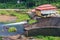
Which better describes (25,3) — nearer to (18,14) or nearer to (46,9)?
(18,14)

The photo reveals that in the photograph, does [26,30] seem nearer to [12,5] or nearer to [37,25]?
[37,25]

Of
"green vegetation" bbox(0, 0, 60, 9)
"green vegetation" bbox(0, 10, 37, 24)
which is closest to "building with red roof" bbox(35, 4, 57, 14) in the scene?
"green vegetation" bbox(0, 10, 37, 24)

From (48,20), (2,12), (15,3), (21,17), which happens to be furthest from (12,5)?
(48,20)

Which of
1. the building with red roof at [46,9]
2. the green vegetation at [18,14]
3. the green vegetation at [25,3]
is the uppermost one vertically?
the building with red roof at [46,9]

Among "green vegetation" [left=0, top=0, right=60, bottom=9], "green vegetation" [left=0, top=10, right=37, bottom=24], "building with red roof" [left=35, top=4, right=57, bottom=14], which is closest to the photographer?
"building with red roof" [left=35, top=4, right=57, bottom=14]

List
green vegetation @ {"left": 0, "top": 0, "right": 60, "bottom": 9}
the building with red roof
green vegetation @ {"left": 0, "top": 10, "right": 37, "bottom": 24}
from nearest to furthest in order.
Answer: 1. the building with red roof
2. green vegetation @ {"left": 0, "top": 10, "right": 37, "bottom": 24}
3. green vegetation @ {"left": 0, "top": 0, "right": 60, "bottom": 9}

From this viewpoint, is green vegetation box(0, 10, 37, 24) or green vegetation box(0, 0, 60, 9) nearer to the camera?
green vegetation box(0, 10, 37, 24)

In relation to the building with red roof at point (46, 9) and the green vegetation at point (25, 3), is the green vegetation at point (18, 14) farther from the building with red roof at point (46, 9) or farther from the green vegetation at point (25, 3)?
the green vegetation at point (25, 3)

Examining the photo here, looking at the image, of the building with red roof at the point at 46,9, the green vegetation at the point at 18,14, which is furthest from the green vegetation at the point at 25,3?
the building with red roof at the point at 46,9

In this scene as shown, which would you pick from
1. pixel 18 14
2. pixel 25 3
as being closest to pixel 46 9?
pixel 18 14

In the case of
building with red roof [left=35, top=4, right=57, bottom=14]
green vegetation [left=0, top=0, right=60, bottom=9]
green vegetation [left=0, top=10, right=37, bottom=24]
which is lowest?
green vegetation [left=0, top=10, right=37, bottom=24]

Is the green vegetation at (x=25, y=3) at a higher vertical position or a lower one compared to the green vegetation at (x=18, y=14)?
higher

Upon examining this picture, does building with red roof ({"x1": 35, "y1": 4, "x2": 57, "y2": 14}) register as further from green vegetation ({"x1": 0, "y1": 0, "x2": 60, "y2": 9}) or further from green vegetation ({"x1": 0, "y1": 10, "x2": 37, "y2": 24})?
green vegetation ({"x1": 0, "y1": 0, "x2": 60, "y2": 9})

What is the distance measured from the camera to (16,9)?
86.5ft
